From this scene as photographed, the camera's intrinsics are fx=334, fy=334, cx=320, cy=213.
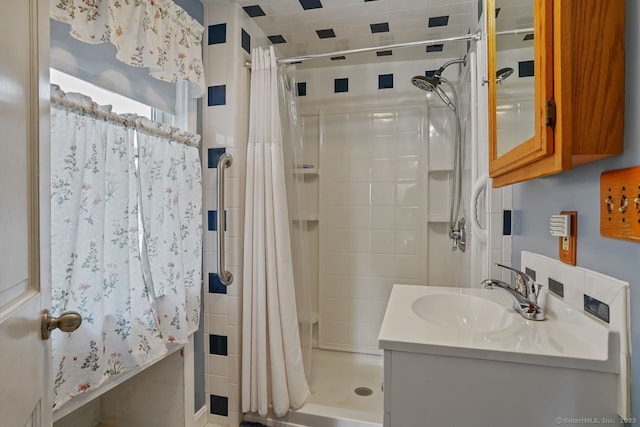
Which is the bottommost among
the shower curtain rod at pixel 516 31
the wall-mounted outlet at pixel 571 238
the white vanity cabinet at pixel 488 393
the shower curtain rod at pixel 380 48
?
the white vanity cabinet at pixel 488 393

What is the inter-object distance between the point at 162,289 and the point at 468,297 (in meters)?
1.23

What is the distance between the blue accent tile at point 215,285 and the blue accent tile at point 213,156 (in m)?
0.59

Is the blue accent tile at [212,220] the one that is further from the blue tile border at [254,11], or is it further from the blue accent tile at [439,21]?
the blue accent tile at [439,21]

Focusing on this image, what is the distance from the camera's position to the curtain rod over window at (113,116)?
3.35 feet

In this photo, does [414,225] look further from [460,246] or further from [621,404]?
[621,404]

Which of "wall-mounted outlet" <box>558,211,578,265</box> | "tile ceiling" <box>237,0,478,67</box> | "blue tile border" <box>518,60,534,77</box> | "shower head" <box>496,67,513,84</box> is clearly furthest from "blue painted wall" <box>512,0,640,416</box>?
"tile ceiling" <box>237,0,478,67</box>

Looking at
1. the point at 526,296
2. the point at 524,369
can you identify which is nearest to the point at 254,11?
the point at 526,296

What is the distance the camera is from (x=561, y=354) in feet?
2.43

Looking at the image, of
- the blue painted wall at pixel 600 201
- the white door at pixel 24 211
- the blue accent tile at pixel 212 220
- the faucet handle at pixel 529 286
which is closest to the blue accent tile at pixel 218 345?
the blue accent tile at pixel 212 220

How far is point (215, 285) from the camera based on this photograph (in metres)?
1.79

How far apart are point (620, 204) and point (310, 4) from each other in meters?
1.67

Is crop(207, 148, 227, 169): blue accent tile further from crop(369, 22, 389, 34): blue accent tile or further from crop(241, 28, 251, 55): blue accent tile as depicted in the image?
crop(369, 22, 389, 34): blue accent tile

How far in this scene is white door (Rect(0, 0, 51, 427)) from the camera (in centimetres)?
51

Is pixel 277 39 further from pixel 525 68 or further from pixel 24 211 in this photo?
pixel 24 211
